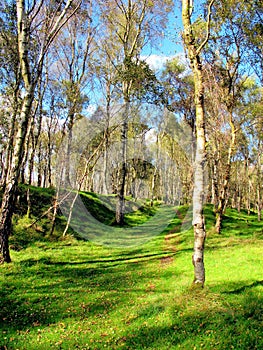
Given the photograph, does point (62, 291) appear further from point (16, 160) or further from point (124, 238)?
point (124, 238)

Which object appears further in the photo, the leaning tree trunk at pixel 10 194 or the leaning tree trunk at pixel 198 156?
the leaning tree trunk at pixel 10 194

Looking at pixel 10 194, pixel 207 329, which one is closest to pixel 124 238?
pixel 10 194

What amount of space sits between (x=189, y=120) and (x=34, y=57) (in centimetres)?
2199

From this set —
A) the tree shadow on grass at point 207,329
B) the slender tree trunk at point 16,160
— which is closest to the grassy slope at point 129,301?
the tree shadow on grass at point 207,329

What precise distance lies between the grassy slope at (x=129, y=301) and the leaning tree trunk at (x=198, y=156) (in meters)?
1.07

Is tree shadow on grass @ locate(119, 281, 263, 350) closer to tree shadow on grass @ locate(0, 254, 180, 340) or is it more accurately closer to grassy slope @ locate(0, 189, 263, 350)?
grassy slope @ locate(0, 189, 263, 350)

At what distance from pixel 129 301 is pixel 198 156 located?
5.83 meters

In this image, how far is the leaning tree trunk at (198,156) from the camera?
9.95m

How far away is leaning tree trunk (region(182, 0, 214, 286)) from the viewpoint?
9.95m

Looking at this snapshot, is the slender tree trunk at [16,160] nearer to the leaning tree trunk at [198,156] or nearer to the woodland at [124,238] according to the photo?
the woodland at [124,238]

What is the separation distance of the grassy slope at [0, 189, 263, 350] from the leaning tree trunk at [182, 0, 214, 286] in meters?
1.07

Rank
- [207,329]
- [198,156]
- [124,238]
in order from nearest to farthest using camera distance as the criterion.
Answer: [207,329], [198,156], [124,238]

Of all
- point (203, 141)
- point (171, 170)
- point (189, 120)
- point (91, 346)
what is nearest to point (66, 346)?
point (91, 346)

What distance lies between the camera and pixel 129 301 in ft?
33.7
